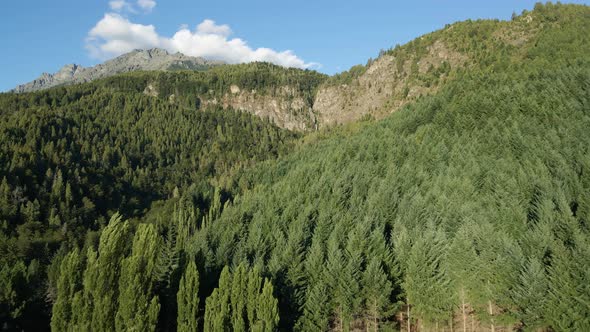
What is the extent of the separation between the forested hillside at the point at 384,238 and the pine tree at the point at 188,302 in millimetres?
197

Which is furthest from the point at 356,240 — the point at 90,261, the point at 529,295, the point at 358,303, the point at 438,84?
the point at 438,84

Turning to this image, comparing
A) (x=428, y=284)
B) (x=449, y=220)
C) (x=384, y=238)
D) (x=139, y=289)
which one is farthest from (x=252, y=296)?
(x=449, y=220)

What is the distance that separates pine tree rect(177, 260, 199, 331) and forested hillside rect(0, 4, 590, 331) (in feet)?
0.65

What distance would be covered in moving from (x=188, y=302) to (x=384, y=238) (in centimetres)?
2679

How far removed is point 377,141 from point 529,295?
3683 inches

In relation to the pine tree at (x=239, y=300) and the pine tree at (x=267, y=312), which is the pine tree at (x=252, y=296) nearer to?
the pine tree at (x=239, y=300)

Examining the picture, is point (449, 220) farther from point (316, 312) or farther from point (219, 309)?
point (219, 309)

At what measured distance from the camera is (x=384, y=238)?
54.7 m

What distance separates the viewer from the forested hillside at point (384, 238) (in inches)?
1551

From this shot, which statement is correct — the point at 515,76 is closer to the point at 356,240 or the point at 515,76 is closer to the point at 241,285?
the point at 356,240

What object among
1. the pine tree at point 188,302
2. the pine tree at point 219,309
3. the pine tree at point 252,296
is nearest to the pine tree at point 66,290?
the pine tree at point 188,302

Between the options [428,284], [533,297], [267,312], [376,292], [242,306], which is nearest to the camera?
[533,297]

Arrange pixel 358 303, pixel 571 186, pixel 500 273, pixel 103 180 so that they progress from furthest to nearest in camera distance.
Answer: pixel 103 180, pixel 571 186, pixel 358 303, pixel 500 273

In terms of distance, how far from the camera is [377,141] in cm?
12394
